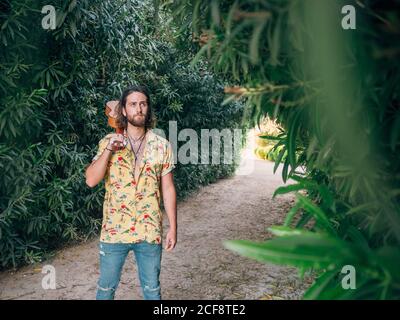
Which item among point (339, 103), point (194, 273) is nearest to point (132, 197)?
point (339, 103)

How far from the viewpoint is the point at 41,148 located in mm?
3393

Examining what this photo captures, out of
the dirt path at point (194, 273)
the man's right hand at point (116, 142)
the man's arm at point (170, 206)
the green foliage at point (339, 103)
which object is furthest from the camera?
the dirt path at point (194, 273)

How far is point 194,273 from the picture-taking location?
3539 mm

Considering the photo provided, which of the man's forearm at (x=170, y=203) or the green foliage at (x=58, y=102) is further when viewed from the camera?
the green foliage at (x=58, y=102)

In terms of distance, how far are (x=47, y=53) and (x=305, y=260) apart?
3.09m

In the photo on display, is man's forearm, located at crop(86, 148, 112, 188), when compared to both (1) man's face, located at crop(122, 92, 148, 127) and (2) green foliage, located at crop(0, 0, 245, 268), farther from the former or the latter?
(2) green foliage, located at crop(0, 0, 245, 268)

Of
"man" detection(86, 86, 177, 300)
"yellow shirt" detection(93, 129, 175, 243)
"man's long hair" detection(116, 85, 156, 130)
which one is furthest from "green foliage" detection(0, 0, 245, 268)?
"yellow shirt" detection(93, 129, 175, 243)

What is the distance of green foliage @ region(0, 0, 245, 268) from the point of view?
9.61ft

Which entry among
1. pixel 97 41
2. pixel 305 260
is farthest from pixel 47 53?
pixel 305 260

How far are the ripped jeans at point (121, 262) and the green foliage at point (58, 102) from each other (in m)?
1.39

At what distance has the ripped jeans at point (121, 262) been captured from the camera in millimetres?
2002

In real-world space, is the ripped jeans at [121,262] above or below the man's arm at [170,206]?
below

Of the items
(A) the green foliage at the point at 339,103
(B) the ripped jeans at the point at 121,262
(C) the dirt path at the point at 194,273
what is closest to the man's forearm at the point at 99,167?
(B) the ripped jeans at the point at 121,262

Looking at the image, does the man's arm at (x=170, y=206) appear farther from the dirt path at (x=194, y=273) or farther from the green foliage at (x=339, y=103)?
the dirt path at (x=194, y=273)
